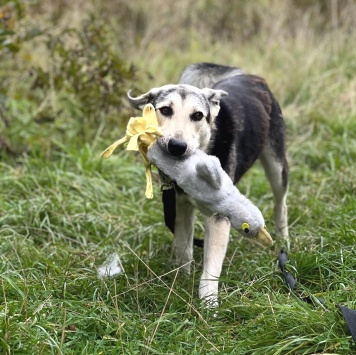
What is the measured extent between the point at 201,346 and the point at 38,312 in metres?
0.83

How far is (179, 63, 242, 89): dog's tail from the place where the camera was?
526 cm

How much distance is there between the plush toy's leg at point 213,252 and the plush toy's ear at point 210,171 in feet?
2.23

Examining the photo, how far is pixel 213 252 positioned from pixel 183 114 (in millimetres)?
859

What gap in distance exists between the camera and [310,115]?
25.8 feet

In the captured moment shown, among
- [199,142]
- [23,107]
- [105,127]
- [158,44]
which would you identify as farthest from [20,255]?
[158,44]

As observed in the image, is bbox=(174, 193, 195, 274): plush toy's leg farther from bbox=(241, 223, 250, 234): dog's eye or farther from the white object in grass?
bbox=(241, 223, 250, 234): dog's eye

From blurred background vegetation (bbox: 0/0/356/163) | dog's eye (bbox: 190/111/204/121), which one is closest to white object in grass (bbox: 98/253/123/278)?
dog's eye (bbox: 190/111/204/121)

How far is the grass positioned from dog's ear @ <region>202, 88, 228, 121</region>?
3.16 ft

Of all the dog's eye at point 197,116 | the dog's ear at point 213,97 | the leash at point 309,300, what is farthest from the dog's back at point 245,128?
the leash at point 309,300

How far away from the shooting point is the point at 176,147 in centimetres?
373

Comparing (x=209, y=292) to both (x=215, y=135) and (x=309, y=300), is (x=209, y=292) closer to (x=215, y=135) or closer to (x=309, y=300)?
(x=309, y=300)

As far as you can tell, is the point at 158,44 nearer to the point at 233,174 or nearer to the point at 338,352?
the point at 233,174

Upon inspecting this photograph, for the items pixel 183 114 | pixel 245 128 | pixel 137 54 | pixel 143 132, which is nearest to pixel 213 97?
pixel 183 114

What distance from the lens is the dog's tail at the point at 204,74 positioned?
5258 mm
